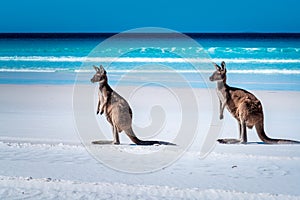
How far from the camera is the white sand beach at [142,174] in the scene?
4758mm

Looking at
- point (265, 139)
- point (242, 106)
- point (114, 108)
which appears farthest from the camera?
point (265, 139)

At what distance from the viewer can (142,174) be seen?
5.34 m

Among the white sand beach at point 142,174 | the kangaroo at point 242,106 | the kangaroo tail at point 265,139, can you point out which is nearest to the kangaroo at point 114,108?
the white sand beach at point 142,174

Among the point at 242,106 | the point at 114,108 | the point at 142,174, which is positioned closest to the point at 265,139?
the point at 242,106

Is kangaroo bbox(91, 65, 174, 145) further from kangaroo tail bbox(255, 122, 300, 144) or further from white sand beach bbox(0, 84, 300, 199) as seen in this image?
kangaroo tail bbox(255, 122, 300, 144)

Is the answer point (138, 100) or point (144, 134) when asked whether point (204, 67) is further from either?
point (144, 134)

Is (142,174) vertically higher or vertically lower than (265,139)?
lower

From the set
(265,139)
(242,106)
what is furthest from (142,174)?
(265,139)

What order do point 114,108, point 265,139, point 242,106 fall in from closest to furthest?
point 114,108 → point 242,106 → point 265,139

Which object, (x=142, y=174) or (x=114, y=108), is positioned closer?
(x=142, y=174)

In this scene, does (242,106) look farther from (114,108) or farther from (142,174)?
(142,174)

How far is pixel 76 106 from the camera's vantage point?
10.1 meters

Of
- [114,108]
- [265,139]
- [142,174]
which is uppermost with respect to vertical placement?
[114,108]

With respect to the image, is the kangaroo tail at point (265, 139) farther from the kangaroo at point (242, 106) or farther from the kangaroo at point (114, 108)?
the kangaroo at point (114, 108)
